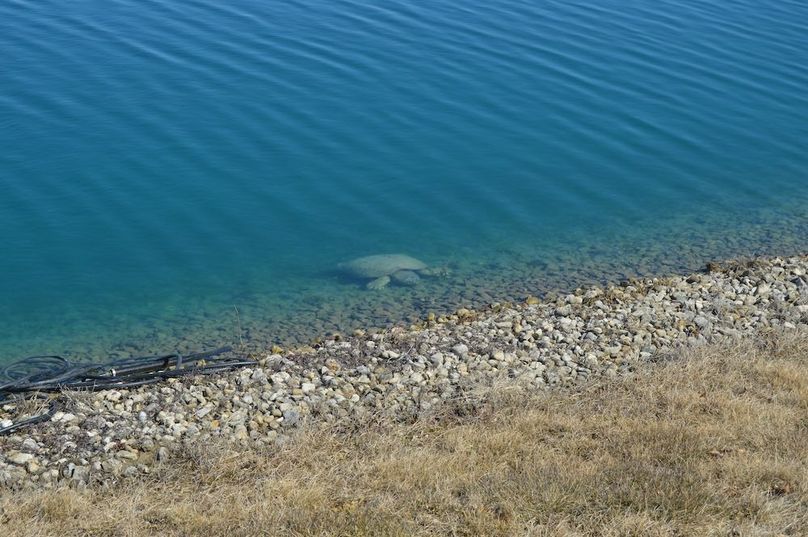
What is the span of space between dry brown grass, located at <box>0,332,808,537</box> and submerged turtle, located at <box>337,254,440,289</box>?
4.31 metres

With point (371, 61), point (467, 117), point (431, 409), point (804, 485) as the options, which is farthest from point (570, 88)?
point (804, 485)

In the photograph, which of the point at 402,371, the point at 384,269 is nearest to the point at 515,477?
the point at 402,371

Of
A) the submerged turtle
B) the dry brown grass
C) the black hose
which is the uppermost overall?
the dry brown grass

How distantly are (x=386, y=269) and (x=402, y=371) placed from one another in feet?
11.8

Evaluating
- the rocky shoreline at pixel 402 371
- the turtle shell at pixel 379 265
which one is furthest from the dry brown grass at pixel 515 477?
the turtle shell at pixel 379 265

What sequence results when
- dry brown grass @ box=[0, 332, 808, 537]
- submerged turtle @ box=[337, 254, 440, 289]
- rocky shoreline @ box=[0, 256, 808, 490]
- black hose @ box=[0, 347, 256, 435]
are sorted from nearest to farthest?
dry brown grass @ box=[0, 332, 808, 537], rocky shoreline @ box=[0, 256, 808, 490], black hose @ box=[0, 347, 256, 435], submerged turtle @ box=[337, 254, 440, 289]

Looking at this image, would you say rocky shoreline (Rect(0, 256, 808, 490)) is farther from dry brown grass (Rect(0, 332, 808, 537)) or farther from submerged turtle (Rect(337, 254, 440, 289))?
submerged turtle (Rect(337, 254, 440, 289))

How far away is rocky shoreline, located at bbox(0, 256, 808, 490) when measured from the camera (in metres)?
7.86

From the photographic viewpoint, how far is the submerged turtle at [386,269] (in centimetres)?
1278

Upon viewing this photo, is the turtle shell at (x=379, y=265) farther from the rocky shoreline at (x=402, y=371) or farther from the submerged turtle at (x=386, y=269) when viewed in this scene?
the rocky shoreline at (x=402, y=371)

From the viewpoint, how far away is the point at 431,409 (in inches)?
335

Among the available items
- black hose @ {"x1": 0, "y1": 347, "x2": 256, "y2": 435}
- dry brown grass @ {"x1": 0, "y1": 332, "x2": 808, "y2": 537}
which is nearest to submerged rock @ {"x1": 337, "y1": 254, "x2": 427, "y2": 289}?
black hose @ {"x1": 0, "y1": 347, "x2": 256, "y2": 435}

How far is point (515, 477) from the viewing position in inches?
274

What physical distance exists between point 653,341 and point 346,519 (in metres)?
5.06
